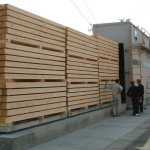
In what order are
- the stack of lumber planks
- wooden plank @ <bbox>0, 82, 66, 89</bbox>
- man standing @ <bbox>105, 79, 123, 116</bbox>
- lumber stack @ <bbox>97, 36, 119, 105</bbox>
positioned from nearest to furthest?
wooden plank @ <bbox>0, 82, 66, 89</bbox>, the stack of lumber planks, lumber stack @ <bbox>97, 36, 119, 105</bbox>, man standing @ <bbox>105, 79, 123, 116</bbox>

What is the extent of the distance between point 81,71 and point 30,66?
13.5 ft

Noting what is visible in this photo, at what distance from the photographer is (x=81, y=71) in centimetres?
1388

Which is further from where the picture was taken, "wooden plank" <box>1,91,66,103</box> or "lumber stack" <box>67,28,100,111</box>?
"lumber stack" <box>67,28,100,111</box>

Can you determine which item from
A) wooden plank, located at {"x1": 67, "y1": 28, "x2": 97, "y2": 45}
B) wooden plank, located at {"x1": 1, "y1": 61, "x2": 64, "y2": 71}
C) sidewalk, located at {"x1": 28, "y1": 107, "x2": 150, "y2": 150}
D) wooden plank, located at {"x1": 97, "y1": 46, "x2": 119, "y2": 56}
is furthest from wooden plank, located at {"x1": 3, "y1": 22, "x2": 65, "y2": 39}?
wooden plank, located at {"x1": 97, "y1": 46, "x2": 119, "y2": 56}

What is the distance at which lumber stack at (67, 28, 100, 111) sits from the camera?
12.8 m

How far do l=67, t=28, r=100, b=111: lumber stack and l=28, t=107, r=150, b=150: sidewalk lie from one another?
996mm

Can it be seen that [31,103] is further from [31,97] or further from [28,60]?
[28,60]

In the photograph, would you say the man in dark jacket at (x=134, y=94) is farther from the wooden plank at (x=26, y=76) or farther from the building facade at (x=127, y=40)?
the wooden plank at (x=26, y=76)

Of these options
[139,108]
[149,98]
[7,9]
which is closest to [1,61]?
[7,9]

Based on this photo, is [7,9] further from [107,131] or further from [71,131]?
[107,131]

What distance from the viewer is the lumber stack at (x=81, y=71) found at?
41.9 feet

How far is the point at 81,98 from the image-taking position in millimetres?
13836

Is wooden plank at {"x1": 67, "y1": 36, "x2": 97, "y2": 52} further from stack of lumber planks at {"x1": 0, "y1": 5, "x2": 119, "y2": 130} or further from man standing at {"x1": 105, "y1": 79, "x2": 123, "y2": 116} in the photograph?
man standing at {"x1": 105, "y1": 79, "x2": 123, "y2": 116}

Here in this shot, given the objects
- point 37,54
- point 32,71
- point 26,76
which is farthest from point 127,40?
point 26,76
